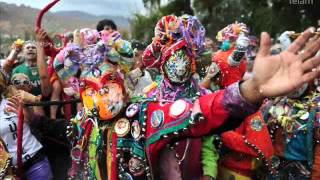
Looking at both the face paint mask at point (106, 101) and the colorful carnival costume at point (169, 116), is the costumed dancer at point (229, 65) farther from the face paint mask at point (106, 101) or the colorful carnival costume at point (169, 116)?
the face paint mask at point (106, 101)

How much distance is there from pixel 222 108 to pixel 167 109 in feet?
1.36

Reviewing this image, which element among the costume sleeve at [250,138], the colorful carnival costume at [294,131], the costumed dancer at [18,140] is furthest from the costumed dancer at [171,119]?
the costumed dancer at [18,140]

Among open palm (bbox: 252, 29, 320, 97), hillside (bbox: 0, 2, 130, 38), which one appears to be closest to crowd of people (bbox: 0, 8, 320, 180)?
open palm (bbox: 252, 29, 320, 97)

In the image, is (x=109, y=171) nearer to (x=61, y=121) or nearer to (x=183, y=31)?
(x=183, y=31)

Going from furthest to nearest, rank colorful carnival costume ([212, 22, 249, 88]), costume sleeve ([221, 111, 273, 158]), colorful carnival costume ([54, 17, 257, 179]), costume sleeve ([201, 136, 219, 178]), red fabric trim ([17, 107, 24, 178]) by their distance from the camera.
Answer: colorful carnival costume ([212, 22, 249, 88]) → red fabric trim ([17, 107, 24, 178]) → costume sleeve ([221, 111, 273, 158]) → costume sleeve ([201, 136, 219, 178]) → colorful carnival costume ([54, 17, 257, 179])

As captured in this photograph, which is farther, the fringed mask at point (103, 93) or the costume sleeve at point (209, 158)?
the costume sleeve at point (209, 158)

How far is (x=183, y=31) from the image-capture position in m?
3.12

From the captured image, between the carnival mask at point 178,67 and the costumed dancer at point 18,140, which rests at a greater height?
the carnival mask at point 178,67

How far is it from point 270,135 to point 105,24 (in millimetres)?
2222

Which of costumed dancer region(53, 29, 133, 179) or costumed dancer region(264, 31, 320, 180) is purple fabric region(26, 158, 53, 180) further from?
costumed dancer region(264, 31, 320, 180)

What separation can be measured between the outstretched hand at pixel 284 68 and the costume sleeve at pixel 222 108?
0.25 ft

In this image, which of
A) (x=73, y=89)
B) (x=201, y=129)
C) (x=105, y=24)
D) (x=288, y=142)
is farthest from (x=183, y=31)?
(x=105, y=24)

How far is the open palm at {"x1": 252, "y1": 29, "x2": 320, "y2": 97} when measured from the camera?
1854mm

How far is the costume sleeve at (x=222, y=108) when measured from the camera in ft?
6.54
